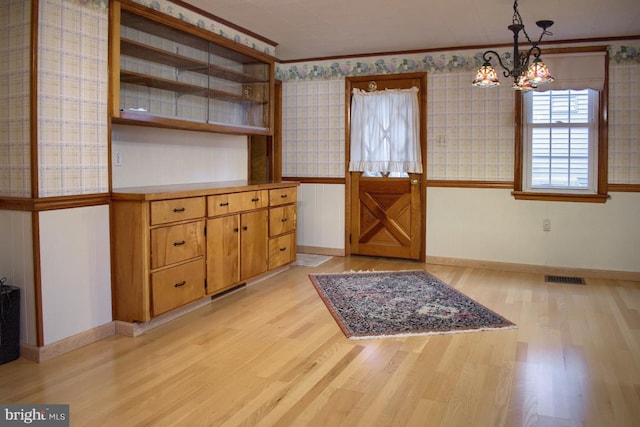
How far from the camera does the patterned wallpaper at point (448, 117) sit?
5.11 metres

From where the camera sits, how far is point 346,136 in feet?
20.5

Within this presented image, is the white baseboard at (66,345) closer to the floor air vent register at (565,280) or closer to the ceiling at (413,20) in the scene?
the ceiling at (413,20)

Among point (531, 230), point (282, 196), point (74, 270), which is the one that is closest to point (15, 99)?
point (74, 270)

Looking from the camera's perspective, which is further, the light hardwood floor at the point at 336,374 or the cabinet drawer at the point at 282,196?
the cabinet drawer at the point at 282,196

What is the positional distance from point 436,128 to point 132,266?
367 cm

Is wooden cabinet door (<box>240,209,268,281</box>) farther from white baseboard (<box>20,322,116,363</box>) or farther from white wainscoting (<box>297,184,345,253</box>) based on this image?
white wainscoting (<box>297,184,345,253</box>)

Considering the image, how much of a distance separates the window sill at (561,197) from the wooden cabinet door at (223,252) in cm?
292

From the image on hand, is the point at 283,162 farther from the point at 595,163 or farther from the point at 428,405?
the point at 428,405

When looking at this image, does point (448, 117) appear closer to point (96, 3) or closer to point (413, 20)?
point (413, 20)

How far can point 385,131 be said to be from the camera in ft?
19.8

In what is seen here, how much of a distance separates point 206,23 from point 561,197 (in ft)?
12.2

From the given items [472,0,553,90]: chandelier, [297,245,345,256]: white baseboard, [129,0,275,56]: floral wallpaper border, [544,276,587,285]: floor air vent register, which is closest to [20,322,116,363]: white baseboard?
[129,0,275,56]: floral wallpaper border

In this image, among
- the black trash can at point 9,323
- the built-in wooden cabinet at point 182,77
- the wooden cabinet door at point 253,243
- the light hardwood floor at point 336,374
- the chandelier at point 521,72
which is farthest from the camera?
the wooden cabinet door at point 253,243

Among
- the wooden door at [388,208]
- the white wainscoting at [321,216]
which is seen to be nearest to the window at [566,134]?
the wooden door at [388,208]
